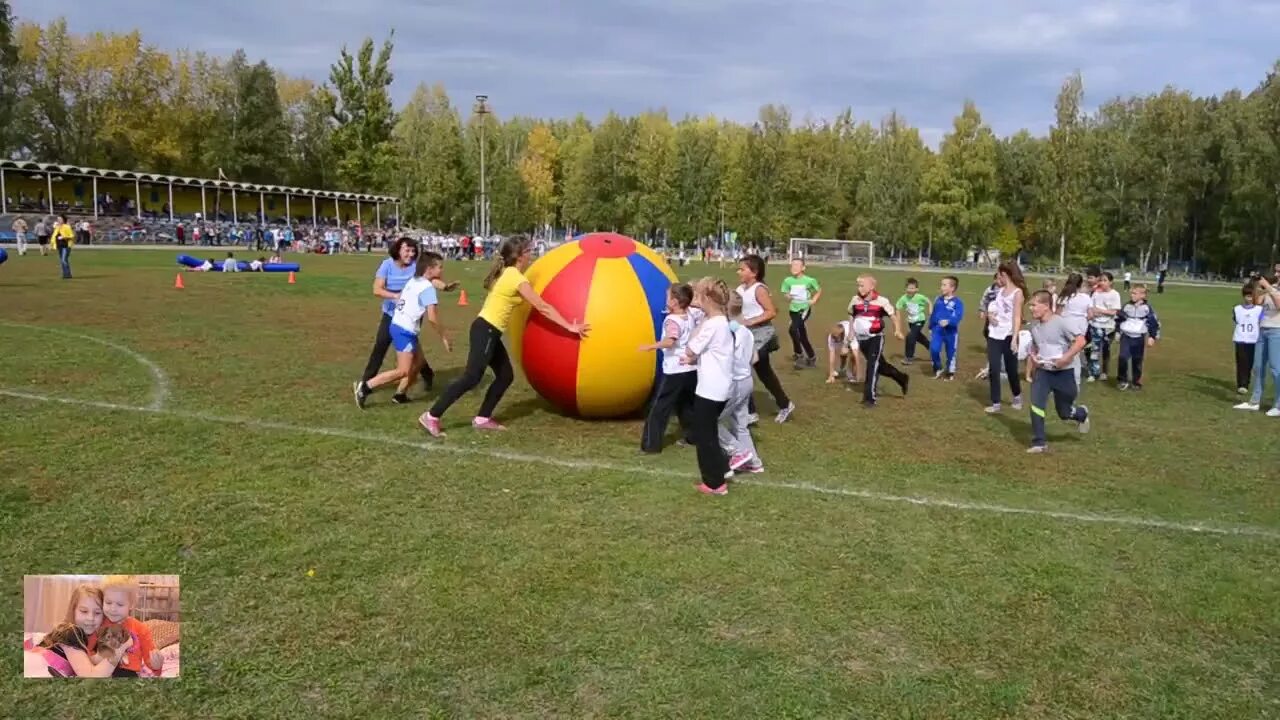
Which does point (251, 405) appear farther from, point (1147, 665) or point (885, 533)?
point (1147, 665)

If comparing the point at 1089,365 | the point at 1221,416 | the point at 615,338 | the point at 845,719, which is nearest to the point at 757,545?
the point at 845,719

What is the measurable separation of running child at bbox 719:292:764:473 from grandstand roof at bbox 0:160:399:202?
53045 millimetres

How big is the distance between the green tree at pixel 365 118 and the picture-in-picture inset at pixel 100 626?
72.2 m

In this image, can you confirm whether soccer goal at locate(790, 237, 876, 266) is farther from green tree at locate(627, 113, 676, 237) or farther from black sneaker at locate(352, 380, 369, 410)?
black sneaker at locate(352, 380, 369, 410)

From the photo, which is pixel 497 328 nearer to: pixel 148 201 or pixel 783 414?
pixel 783 414

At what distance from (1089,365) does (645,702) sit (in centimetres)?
1349

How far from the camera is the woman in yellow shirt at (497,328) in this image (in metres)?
8.97

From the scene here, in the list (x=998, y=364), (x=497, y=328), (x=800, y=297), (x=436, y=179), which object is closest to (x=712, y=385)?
(x=497, y=328)


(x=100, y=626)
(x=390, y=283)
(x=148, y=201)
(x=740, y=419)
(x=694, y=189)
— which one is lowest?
(x=100, y=626)

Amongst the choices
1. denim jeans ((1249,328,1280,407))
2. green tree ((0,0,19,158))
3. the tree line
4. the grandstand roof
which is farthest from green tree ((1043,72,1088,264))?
green tree ((0,0,19,158))

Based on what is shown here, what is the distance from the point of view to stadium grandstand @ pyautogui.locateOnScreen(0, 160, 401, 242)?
5212cm

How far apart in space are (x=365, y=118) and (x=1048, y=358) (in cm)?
7052

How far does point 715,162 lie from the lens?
8144 cm

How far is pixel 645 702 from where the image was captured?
417 centimetres
